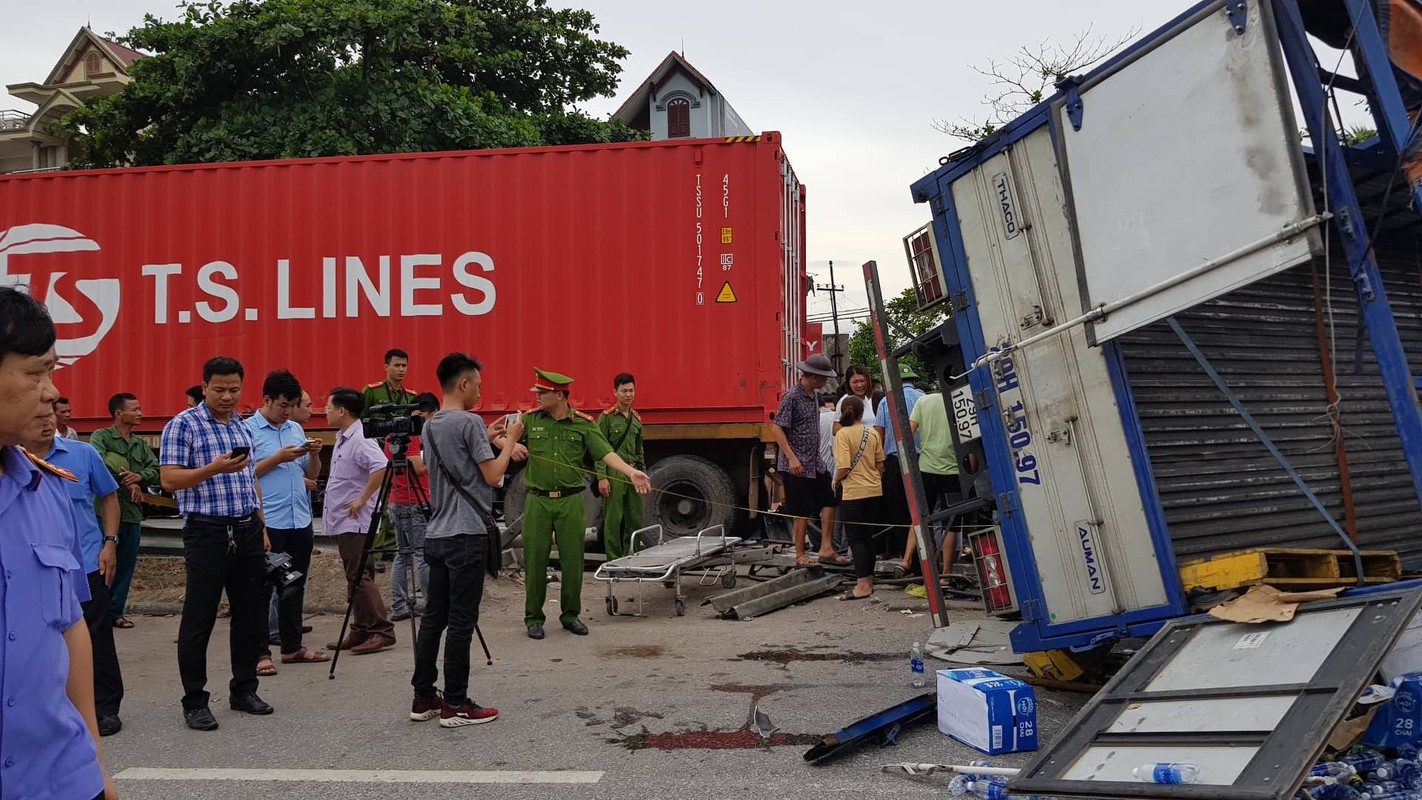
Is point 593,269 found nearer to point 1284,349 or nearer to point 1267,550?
point 1284,349

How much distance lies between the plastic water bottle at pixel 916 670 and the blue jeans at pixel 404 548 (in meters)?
3.30

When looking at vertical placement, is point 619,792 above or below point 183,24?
below

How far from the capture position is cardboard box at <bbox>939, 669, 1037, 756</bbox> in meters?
3.95

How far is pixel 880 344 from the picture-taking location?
532 centimetres

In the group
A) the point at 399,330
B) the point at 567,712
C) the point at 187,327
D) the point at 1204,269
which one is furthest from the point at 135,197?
the point at 1204,269

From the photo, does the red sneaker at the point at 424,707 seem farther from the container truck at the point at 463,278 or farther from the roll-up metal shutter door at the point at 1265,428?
the container truck at the point at 463,278

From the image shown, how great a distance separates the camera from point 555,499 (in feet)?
22.6

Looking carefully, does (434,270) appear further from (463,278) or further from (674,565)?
(674,565)

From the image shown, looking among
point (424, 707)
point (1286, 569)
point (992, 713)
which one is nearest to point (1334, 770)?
point (1286, 569)

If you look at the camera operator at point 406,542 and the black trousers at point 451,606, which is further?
the camera operator at point 406,542

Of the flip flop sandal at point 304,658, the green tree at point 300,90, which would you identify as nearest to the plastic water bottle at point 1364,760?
the flip flop sandal at point 304,658

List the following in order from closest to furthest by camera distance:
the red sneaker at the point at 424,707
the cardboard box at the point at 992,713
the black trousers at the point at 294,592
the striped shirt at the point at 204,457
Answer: the cardboard box at the point at 992,713
the red sneaker at the point at 424,707
the striped shirt at the point at 204,457
the black trousers at the point at 294,592

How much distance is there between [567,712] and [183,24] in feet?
60.3

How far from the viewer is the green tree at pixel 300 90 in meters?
17.5
